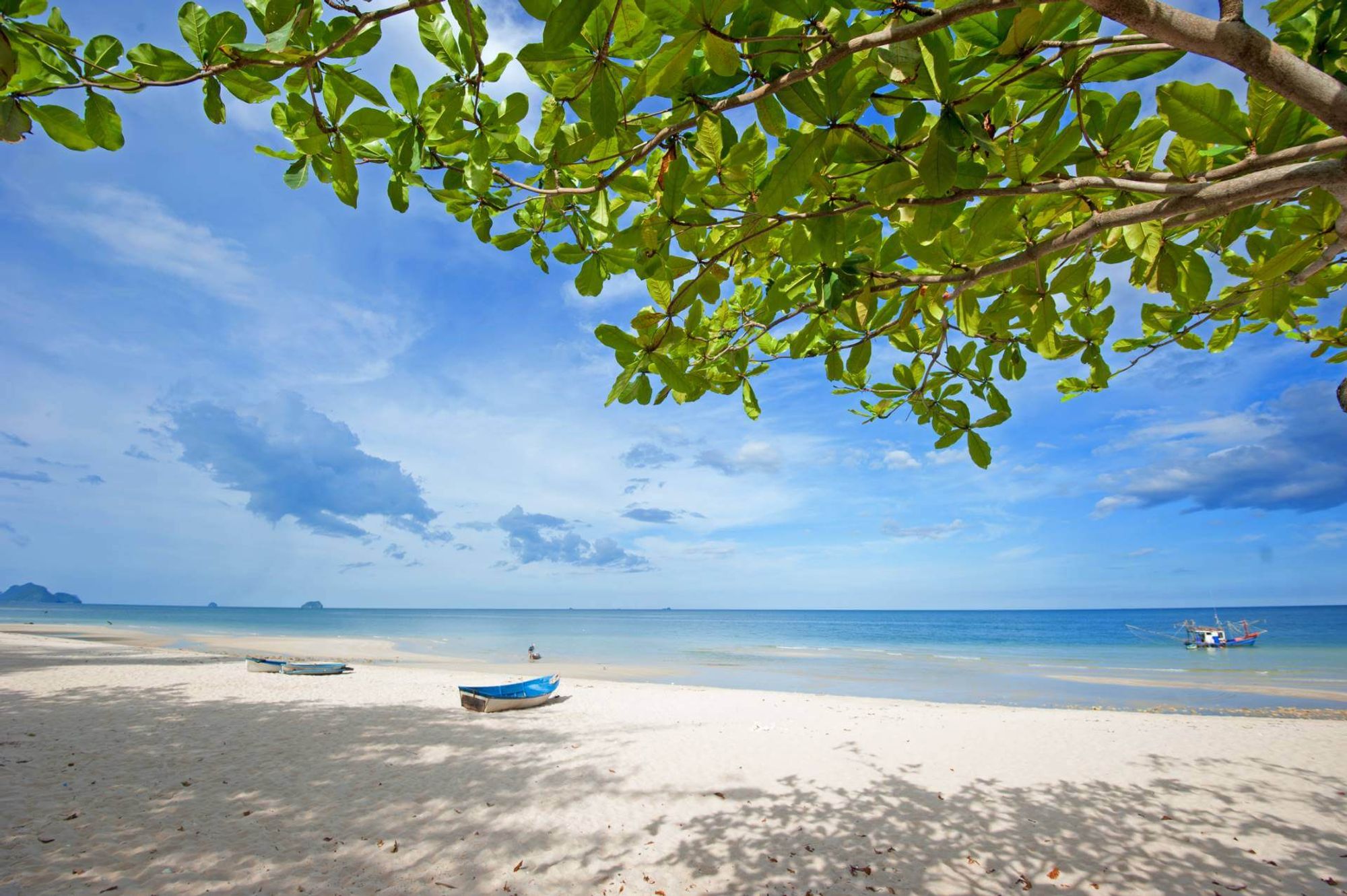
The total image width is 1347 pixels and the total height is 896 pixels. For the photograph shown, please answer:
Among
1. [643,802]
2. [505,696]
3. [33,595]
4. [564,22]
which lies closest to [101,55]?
[564,22]

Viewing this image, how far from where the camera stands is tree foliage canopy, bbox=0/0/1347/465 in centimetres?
108

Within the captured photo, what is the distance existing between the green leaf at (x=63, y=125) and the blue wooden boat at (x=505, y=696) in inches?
396

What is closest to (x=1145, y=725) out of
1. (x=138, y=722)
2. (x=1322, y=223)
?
(x=1322, y=223)

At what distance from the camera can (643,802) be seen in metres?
5.59

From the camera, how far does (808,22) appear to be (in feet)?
3.55

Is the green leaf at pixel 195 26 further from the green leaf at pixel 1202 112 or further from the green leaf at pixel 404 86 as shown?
the green leaf at pixel 1202 112

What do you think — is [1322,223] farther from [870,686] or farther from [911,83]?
[870,686]

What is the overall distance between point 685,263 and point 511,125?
1.85 feet

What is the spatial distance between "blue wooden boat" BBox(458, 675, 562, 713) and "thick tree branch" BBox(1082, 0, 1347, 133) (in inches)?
429

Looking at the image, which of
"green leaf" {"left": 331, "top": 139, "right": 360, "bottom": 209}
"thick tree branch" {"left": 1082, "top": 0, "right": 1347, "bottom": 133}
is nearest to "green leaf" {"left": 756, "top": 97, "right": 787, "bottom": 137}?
"thick tree branch" {"left": 1082, "top": 0, "right": 1347, "bottom": 133}

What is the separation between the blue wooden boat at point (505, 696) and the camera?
32.8 ft

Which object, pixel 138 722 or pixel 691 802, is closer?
pixel 691 802

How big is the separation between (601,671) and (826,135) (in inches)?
828

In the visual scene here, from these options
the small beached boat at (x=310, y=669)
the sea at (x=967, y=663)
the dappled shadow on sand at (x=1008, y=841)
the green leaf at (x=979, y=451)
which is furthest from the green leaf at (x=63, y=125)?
the sea at (x=967, y=663)
